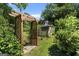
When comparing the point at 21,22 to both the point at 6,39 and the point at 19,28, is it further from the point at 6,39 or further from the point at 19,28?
the point at 6,39

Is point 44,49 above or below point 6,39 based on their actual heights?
below

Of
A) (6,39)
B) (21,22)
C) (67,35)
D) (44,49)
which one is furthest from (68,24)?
(6,39)

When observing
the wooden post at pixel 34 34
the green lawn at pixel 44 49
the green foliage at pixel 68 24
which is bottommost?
the green lawn at pixel 44 49

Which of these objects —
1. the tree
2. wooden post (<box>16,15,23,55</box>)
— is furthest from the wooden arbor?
the tree

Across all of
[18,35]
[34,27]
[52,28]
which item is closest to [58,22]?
[52,28]

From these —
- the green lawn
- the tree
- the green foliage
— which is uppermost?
the tree

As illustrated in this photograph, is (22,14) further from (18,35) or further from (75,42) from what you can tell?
(75,42)

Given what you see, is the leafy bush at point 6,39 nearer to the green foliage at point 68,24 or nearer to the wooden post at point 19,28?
the wooden post at point 19,28

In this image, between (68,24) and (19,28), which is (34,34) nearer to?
(19,28)

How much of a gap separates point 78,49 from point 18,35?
0.65 meters

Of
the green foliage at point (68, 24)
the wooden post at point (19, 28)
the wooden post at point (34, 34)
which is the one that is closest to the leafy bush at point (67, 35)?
the green foliage at point (68, 24)

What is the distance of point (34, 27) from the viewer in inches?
110

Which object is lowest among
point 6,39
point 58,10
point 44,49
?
point 44,49

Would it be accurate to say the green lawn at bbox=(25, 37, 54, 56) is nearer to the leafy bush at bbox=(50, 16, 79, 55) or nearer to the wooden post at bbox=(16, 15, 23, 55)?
the leafy bush at bbox=(50, 16, 79, 55)
